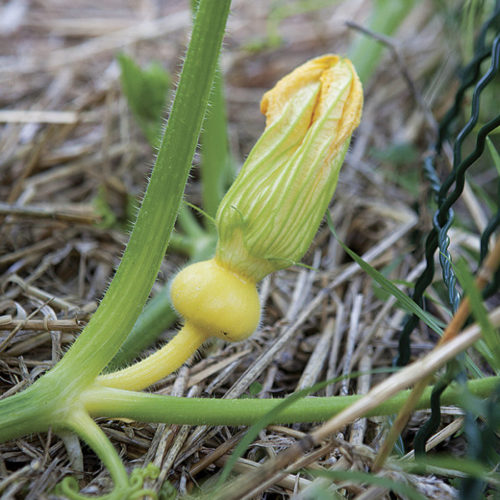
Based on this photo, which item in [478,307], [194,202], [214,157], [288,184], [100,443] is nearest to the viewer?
[478,307]

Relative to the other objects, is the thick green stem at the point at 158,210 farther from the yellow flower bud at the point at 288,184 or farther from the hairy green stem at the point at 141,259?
the yellow flower bud at the point at 288,184

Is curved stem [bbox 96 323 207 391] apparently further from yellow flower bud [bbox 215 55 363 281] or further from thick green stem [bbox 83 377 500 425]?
yellow flower bud [bbox 215 55 363 281]

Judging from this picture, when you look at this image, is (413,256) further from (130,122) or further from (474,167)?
(130,122)

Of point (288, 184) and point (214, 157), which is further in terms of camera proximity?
point (214, 157)

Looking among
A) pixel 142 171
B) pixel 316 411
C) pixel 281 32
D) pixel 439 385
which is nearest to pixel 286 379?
pixel 316 411

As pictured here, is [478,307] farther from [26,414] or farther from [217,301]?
[26,414]

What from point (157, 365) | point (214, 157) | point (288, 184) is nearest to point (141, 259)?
point (157, 365)

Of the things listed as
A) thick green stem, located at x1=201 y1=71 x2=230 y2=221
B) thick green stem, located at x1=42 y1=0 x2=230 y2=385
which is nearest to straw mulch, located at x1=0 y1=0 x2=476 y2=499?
thick green stem, located at x1=42 y1=0 x2=230 y2=385
